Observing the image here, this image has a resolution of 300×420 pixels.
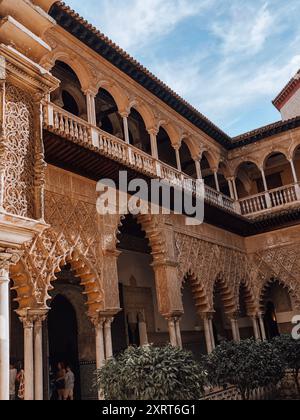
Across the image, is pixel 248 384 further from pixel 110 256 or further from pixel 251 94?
pixel 251 94

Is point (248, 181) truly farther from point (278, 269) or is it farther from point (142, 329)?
point (142, 329)

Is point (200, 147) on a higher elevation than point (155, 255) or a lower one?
higher

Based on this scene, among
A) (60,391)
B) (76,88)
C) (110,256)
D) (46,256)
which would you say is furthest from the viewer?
(76,88)

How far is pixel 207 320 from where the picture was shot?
11.3 metres

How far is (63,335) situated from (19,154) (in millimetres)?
6737

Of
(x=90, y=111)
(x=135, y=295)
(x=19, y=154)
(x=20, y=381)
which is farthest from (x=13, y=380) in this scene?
(x=90, y=111)

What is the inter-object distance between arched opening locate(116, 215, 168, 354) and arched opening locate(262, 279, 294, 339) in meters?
5.00

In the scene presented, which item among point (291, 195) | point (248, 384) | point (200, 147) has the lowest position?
point (248, 384)

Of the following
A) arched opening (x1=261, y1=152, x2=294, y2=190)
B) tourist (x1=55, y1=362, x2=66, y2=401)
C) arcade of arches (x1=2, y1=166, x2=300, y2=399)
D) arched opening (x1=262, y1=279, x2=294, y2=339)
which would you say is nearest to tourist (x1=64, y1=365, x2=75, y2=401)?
tourist (x1=55, y1=362, x2=66, y2=401)

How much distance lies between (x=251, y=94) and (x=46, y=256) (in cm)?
1055

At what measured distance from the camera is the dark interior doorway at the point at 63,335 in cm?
1003
